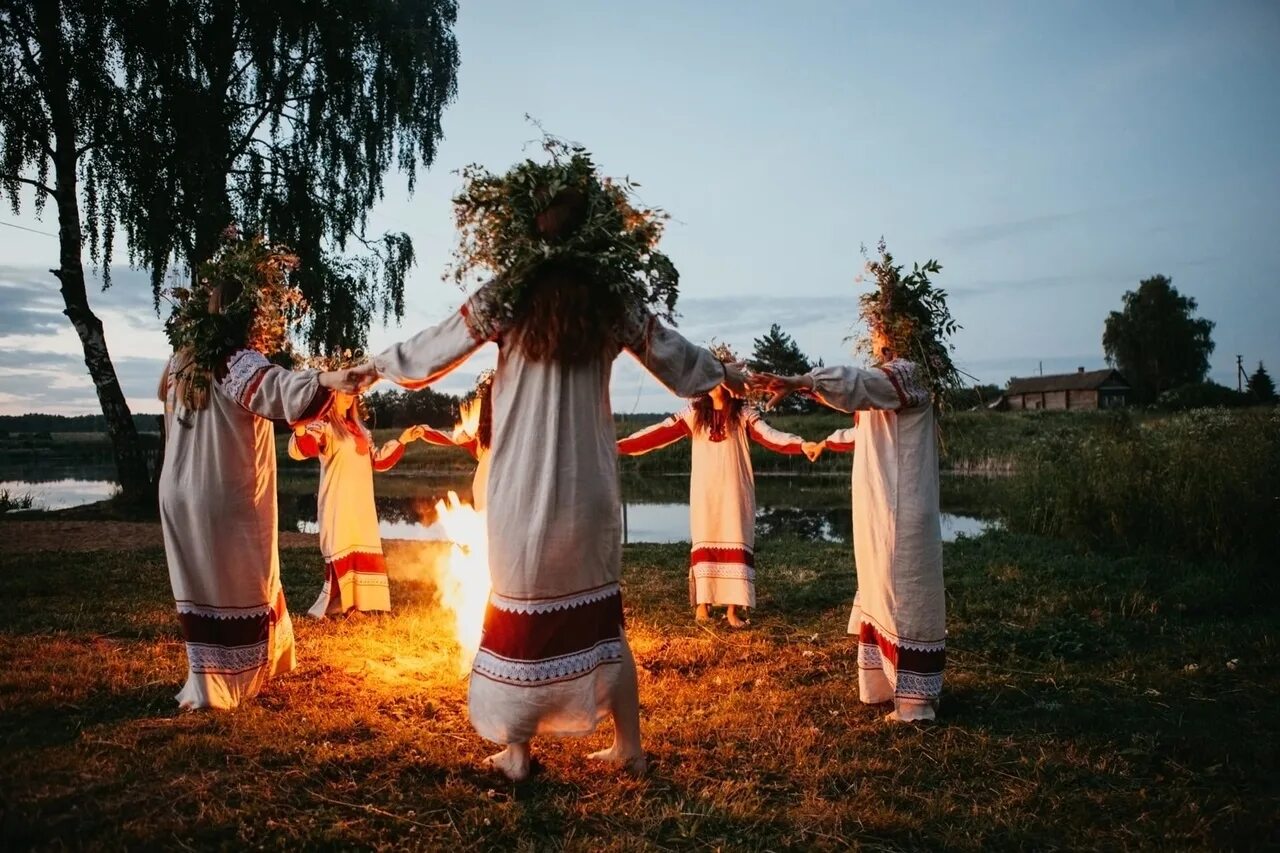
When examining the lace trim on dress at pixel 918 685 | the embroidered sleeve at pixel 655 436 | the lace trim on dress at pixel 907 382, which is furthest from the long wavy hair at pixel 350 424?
the lace trim on dress at pixel 918 685

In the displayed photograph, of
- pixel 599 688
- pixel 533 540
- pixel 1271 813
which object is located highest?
pixel 533 540

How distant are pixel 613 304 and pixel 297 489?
2339 cm

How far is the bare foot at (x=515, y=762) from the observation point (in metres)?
4.00

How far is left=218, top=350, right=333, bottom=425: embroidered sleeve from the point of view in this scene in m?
4.56

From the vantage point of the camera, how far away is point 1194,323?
6388 cm

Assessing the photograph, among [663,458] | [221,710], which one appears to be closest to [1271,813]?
[221,710]

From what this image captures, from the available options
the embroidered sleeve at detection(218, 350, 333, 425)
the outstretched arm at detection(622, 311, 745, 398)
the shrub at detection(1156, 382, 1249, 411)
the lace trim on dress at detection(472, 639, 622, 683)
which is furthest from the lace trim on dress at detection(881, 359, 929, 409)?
the shrub at detection(1156, 382, 1249, 411)

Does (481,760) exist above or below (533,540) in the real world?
below

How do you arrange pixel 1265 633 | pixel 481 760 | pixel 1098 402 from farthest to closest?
1. pixel 1098 402
2. pixel 1265 633
3. pixel 481 760

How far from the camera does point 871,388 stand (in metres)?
4.93

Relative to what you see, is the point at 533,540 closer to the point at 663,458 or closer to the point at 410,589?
the point at 410,589

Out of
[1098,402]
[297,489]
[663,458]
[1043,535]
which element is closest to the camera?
[1043,535]

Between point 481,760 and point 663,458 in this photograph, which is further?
point 663,458

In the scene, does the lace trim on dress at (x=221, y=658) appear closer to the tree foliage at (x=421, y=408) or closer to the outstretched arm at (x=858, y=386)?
the outstretched arm at (x=858, y=386)
